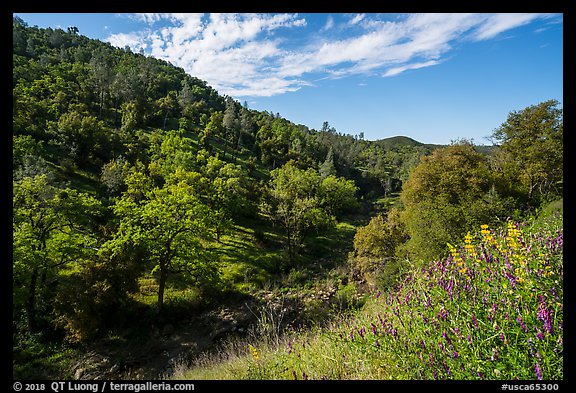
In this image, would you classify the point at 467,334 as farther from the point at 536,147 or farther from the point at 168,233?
the point at 536,147

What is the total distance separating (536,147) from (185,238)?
87.4 ft

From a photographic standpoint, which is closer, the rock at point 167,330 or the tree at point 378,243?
the rock at point 167,330

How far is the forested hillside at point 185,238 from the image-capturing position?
1291 centimetres

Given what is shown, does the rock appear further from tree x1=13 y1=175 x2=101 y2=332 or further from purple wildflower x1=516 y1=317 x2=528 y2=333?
purple wildflower x1=516 y1=317 x2=528 y2=333

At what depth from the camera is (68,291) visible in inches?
516

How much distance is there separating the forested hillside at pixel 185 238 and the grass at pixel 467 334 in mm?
1791

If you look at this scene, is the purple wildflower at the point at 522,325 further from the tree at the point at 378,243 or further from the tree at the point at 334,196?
the tree at the point at 334,196

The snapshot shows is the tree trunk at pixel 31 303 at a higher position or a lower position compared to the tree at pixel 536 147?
lower

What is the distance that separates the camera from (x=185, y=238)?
51.0 ft

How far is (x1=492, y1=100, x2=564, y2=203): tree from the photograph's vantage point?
70.9 feet

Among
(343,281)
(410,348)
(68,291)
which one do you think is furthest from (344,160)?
(410,348)

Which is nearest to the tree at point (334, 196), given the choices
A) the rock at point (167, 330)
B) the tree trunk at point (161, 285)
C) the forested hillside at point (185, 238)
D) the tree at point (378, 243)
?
the forested hillside at point (185, 238)

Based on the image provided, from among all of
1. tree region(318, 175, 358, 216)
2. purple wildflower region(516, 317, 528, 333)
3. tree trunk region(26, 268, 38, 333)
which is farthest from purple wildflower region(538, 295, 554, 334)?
tree region(318, 175, 358, 216)
